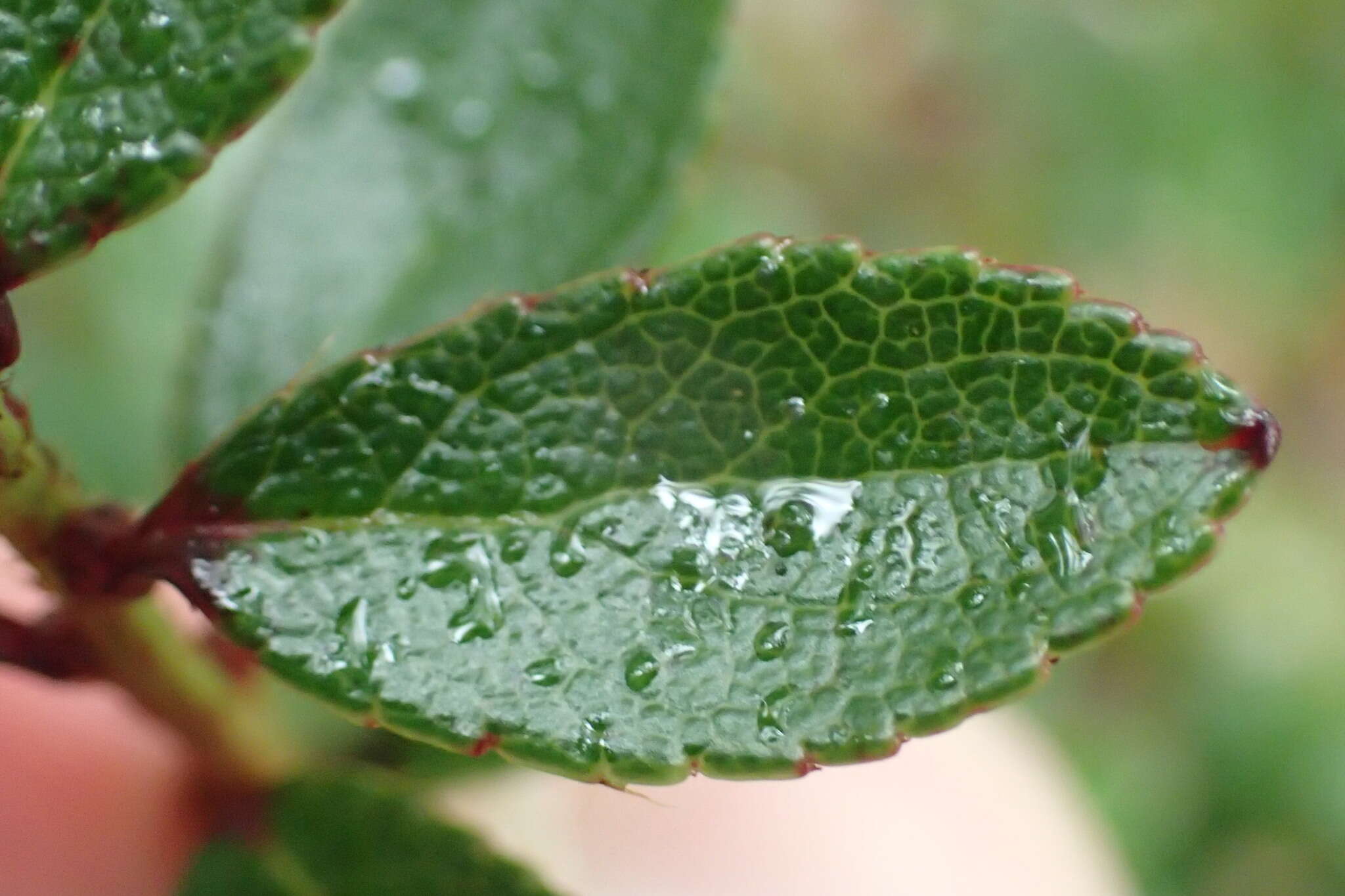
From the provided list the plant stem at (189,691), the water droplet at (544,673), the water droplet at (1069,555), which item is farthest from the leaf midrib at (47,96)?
the water droplet at (1069,555)

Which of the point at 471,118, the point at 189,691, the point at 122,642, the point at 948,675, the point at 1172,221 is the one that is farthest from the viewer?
the point at 1172,221

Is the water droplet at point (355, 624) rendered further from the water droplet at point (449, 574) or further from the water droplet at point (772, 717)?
the water droplet at point (772, 717)

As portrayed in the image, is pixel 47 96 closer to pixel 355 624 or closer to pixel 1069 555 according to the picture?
pixel 355 624

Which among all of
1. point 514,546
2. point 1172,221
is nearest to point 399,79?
point 514,546

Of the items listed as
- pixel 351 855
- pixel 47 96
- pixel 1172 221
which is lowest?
pixel 1172 221

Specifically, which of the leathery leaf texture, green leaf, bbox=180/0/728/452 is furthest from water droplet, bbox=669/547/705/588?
green leaf, bbox=180/0/728/452
